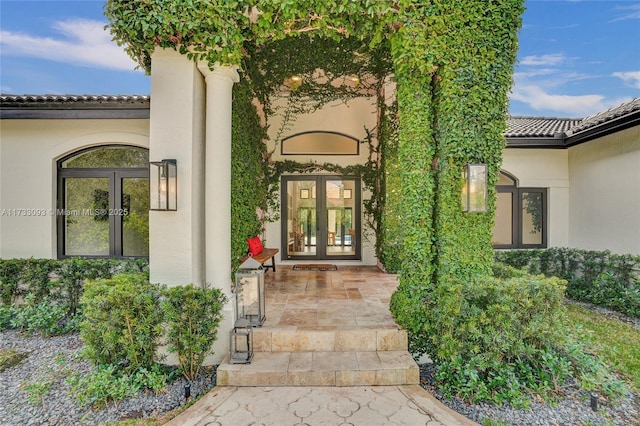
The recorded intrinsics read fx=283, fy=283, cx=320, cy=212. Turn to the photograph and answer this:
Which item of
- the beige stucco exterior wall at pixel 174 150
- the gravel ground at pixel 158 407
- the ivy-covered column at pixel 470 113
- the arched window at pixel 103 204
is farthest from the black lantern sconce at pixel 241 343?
the arched window at pixel 103 204

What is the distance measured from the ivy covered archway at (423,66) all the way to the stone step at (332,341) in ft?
0.87

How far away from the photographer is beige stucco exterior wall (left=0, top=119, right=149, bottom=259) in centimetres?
577

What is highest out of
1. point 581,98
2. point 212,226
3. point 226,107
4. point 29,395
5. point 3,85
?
point 581,98

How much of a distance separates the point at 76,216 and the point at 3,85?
386cm

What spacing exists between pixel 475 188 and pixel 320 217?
215 inches

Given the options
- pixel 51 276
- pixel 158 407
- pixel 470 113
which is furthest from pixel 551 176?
pixel 51 276

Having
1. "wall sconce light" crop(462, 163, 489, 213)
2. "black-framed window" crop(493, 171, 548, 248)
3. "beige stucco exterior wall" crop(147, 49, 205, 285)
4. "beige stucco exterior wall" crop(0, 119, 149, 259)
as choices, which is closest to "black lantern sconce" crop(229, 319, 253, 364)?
"beige stucco exterior wall" crop(147, 49, 205, 285)

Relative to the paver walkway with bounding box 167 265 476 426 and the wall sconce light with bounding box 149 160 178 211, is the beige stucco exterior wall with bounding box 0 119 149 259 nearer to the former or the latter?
the wall sconce light with bounding box 149 160 178 211

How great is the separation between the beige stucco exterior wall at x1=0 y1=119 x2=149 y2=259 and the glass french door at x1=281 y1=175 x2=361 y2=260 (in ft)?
13.5

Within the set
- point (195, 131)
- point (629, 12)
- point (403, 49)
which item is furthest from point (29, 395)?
point (629, 12)

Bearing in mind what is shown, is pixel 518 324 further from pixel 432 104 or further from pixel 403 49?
pixel 403 49

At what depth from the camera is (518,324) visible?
9.91 feet

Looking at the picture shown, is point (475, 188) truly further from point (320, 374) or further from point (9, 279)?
point (9, 279)

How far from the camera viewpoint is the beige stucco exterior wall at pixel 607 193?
19.0 feet
